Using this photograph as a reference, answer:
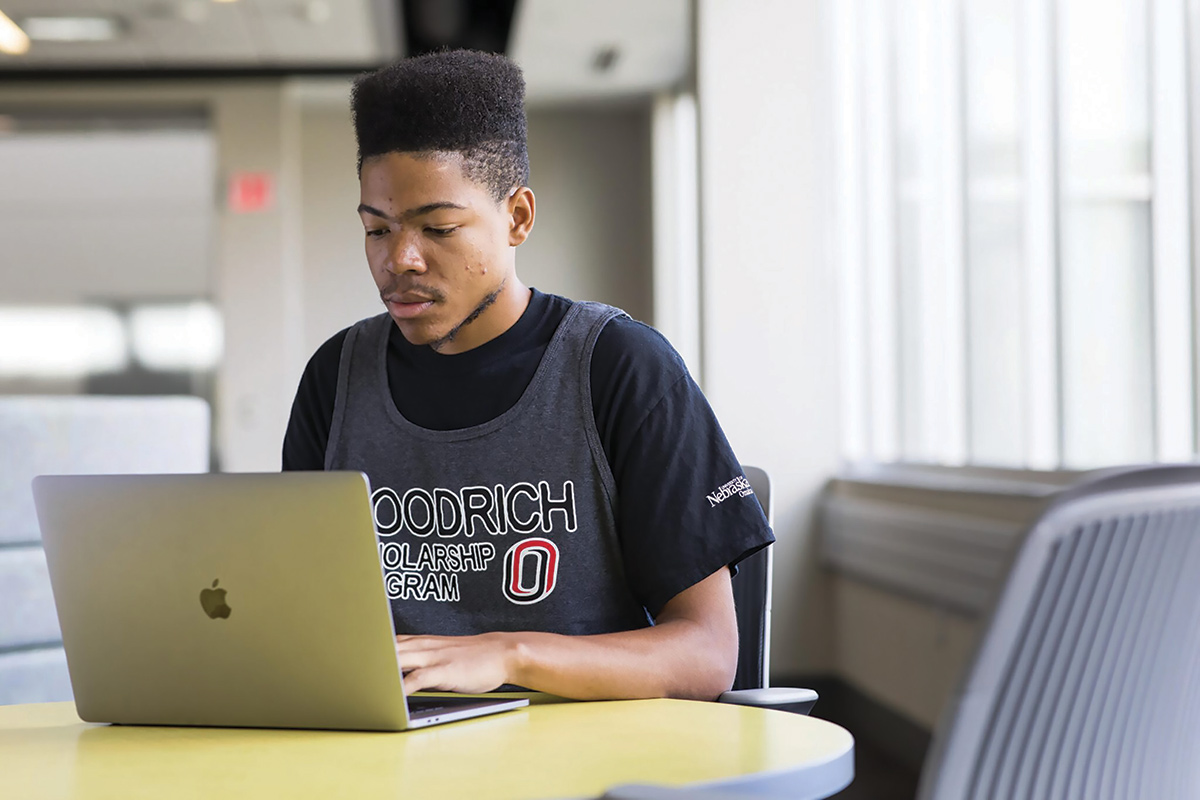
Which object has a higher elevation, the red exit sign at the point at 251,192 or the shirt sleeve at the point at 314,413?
the red exit sign at the point at 251,192

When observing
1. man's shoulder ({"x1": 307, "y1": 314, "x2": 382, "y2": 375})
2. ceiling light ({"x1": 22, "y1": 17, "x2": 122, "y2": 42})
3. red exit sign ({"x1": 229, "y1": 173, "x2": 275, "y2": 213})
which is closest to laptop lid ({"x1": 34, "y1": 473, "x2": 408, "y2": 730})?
man's shoulder ({"x1": 307, "y1": 314, "x2": 382, "y2": 375})

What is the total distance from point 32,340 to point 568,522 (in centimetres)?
562

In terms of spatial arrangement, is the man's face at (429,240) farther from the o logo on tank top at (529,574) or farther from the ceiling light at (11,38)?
the ceiling light at (11,38)

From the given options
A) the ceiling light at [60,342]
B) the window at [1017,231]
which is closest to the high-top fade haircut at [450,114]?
the window at [1017,231]

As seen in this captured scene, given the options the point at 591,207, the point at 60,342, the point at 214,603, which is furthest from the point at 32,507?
the point at 591,207

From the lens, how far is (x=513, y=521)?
1.37 m

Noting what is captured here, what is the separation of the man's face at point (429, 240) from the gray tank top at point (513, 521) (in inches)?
4.4

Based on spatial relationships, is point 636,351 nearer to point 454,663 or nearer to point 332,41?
point 454,663

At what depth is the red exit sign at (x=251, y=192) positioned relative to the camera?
6.21 meters

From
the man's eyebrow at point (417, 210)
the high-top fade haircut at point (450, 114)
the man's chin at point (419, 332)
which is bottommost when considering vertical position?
the man's chin at point (419, 332)

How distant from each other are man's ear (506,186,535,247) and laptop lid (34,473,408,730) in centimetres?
59

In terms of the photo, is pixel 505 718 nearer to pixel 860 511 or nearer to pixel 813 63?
pixel 860 511

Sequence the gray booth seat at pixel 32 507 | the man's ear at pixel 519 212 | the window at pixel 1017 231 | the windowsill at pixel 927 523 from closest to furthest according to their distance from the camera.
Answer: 1. the man's ear at pixel 519 212
2. the gray booth seat at pixel 32 507
3. the window at pixel 1017 231
4. the windowsill at pixel 927 523

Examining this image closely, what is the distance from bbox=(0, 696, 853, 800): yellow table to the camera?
84 centimetres
